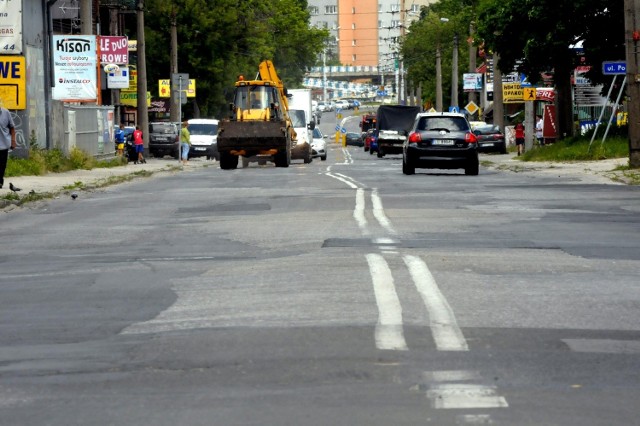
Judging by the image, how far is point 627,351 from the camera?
26.1ft

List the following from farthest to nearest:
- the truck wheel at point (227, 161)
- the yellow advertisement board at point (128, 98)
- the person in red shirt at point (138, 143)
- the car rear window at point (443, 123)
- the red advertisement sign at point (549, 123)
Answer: the yellow advertisement board at point (128, 98) → the red advertisement sign at point (549, 123) → the person in red shirt at point (138, 143) → the truck wheel at point (227, 161) → the car rear window at point (443, 123)

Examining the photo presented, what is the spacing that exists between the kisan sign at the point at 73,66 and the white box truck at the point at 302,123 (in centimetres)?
730

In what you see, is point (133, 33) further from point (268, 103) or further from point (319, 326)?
point (319, 326)

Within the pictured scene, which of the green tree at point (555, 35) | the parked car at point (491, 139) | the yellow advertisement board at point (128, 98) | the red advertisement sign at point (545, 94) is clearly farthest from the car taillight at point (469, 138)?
the yellow advertisement board at point (128, 98)

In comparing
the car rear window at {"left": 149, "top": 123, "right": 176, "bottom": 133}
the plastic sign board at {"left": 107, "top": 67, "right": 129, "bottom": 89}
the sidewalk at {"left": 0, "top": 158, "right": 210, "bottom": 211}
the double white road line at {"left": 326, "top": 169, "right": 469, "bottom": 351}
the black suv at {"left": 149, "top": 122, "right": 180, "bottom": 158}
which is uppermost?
the plastic sign board at {"left": 107, "top": 67, "right": 129, "bottom": 89}

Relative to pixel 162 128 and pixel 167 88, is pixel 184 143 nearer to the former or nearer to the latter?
pixel 162 128

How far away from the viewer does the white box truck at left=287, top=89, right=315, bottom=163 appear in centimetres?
5650

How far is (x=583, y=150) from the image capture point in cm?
4588

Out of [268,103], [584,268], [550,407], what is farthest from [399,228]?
[268,103]

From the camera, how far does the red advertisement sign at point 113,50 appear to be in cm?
5988

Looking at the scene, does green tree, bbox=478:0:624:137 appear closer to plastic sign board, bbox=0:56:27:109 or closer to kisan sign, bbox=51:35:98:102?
kisan sign, bbox=51:35:98:102

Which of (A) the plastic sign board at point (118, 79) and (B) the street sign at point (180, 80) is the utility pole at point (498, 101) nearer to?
(A) the plastic sign board at point (118, 79)

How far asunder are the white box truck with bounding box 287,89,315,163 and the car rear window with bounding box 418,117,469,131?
15.6m

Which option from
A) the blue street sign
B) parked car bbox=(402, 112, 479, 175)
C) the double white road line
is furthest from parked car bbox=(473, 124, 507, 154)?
the double white road line
